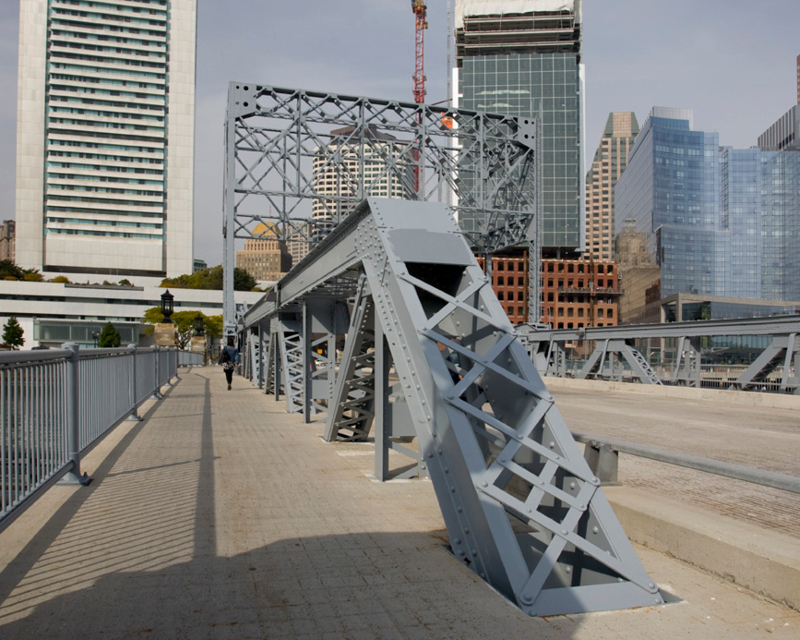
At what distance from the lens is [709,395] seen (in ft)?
61.7

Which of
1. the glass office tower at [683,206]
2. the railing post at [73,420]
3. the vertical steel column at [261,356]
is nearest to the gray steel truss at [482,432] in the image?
the railing post at [73,420]

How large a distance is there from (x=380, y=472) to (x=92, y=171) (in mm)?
146529

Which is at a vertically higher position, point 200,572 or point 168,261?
point 168,261

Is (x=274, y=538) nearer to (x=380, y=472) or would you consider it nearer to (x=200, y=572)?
(x=200, y=572)

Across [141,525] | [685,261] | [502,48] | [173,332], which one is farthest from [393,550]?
[685,261]

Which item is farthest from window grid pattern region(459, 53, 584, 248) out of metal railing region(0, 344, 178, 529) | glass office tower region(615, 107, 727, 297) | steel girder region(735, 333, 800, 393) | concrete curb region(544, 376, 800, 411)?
metal railing region(0, 344, 178, 529)

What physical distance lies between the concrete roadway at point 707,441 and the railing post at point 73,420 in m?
5.65

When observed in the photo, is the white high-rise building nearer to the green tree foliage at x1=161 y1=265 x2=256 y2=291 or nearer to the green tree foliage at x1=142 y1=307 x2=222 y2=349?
the green tree foliage at x1=161 y1=265 x2=256 y2=291

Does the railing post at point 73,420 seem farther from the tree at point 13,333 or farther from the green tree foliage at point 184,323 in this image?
the tree at point 13,333

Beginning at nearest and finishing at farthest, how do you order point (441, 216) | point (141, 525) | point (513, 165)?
1. point (141, 525)
2. point (441, 216)
3. point (513, 165)

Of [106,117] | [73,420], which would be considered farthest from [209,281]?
[73,420]

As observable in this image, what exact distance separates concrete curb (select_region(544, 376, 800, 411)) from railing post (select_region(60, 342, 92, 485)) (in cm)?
1541

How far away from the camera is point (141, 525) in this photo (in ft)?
18.7

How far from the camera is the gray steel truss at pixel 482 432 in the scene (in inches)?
163
